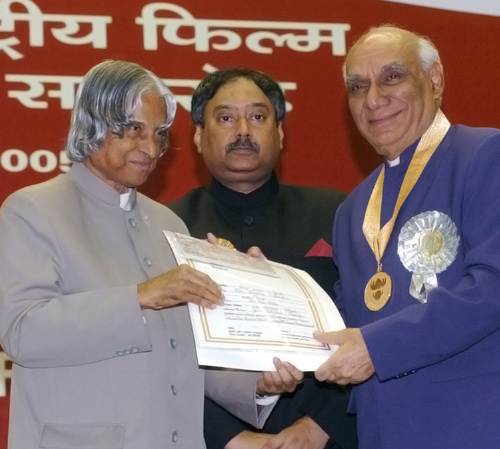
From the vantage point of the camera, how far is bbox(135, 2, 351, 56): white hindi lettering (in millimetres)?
4414

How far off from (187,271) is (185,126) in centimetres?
192

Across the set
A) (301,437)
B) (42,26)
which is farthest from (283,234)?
(42,26)

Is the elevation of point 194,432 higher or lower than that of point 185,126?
lower

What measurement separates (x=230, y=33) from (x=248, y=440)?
205 cm

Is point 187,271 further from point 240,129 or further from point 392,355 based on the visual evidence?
point 240,129

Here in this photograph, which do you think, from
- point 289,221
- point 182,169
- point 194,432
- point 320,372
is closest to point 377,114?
point 289,221

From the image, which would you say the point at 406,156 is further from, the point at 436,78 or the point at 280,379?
the point at 280,379

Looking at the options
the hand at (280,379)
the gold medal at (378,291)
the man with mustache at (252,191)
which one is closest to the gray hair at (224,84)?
the man with mustache at (252,191)

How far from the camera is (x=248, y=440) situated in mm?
3121

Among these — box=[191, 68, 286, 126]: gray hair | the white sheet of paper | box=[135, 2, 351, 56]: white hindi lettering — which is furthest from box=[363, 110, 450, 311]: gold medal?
box=[135, 2, 351, 56]: white hindi lettering

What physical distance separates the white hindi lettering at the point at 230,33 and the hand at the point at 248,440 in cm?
195

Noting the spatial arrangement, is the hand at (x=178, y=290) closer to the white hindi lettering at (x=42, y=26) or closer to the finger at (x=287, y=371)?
the finger at (x=287, y=371)

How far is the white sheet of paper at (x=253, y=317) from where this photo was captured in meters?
2.57

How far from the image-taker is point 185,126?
4.39m
